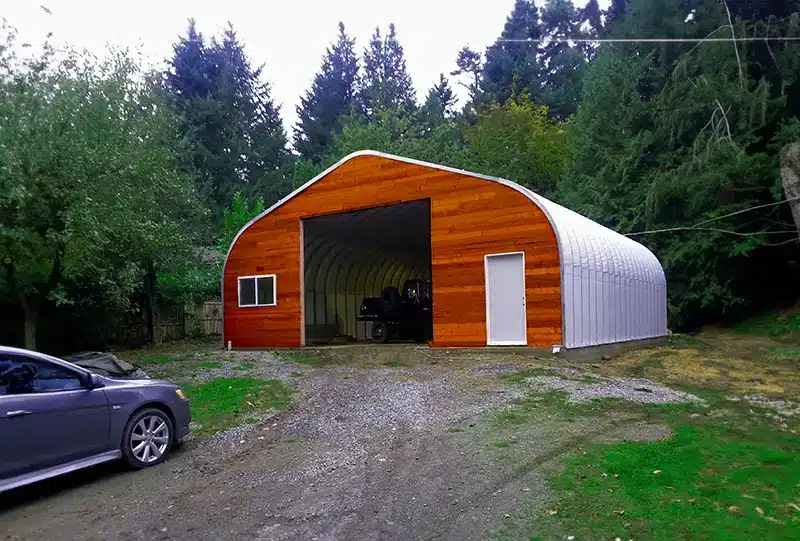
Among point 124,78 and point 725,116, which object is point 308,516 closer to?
point 124,78

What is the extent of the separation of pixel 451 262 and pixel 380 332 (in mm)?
6589

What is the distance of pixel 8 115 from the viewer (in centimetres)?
1170

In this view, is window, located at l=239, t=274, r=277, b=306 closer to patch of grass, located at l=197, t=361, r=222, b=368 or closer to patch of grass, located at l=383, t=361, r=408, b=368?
patch of grass, located at l=197, t=361, r=222, b=368

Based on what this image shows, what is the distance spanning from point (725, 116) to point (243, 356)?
2032cm

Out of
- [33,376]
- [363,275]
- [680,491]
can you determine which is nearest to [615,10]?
[363,275]

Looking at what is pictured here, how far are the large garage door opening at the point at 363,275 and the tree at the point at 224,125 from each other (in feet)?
73.0

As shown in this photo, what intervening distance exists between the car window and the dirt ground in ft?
3.28

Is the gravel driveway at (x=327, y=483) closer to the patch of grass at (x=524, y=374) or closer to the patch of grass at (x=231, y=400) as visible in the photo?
the patch of grass at (x=231, y=400)

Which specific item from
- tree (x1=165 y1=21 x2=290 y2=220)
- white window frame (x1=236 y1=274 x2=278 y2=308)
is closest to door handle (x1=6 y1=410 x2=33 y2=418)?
white window frame (x1=236 y1=274 x2=278 y2=308)

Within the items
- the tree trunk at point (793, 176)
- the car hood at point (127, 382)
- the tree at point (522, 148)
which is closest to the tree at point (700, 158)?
the tree trunk at point (793, 176)

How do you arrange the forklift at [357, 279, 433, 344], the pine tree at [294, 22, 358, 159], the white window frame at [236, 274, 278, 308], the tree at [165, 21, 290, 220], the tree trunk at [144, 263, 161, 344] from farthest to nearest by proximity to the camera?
1. the pine tree at [294, 22, 358, 159]
2. the tree at [165, 21, 290, 220]
3. the tree trunk at [144, 263, 161, 344]
4. the forklift at [357, 279, 433, 344]
5. the white window frame at [236, 274, 278, 308]

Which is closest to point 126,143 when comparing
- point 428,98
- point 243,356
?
point 243,356

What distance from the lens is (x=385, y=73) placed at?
198ft

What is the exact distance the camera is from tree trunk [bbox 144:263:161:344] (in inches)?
882
